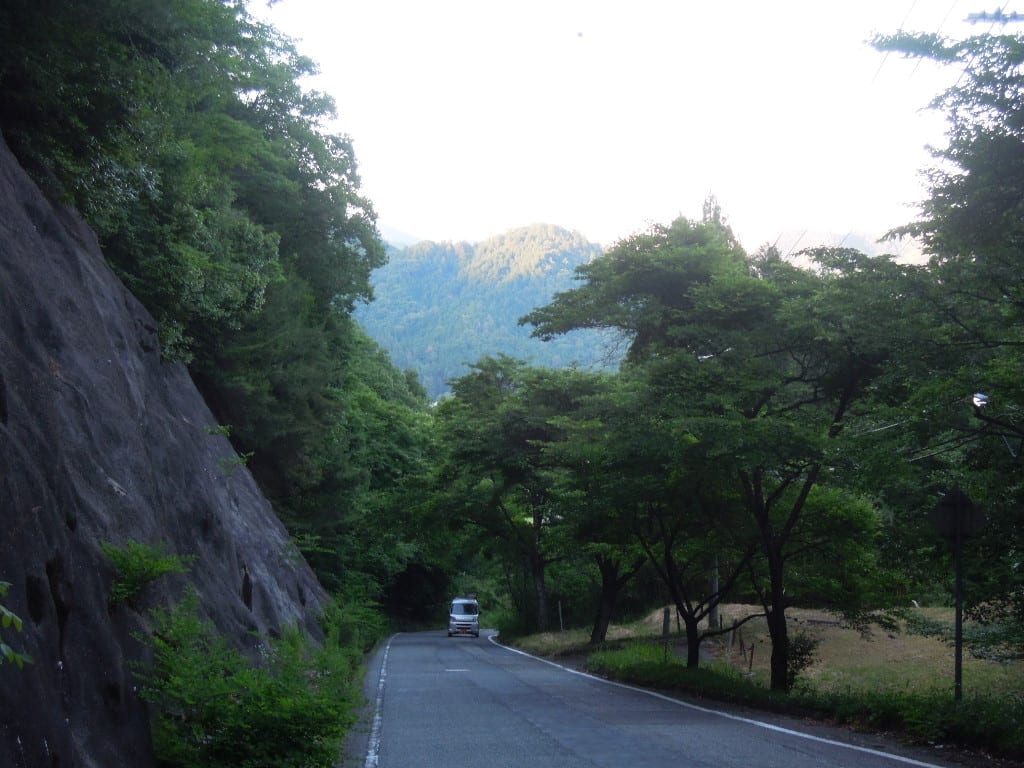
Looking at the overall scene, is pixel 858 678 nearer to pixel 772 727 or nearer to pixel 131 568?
pixel 772 727

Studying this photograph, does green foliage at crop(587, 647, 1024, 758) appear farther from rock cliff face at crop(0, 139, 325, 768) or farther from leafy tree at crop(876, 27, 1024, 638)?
rock cliff face at crop(0, 139, 325, 768)

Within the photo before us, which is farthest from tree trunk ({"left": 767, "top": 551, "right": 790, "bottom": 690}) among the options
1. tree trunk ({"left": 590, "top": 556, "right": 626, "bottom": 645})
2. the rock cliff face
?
tree trunk ({"left": 590, "top": 556, "right": 626, "bottom": 645})

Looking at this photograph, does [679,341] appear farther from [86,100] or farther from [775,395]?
[86,100]

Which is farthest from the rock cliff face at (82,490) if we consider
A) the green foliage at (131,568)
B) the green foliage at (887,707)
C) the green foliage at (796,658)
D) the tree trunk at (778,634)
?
the green foliage at (796,658)

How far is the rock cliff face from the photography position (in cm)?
661

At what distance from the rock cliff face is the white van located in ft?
Result: 111

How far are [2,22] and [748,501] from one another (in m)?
15.1

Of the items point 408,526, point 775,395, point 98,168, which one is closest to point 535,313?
point 775,395

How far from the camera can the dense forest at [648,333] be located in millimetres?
10828

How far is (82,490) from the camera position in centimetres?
902

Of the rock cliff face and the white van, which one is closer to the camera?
the rock cliff face

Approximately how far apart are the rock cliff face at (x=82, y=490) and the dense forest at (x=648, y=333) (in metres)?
1.35

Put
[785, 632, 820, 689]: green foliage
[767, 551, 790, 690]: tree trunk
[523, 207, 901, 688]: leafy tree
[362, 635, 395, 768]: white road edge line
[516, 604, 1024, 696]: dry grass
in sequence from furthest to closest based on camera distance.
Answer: [516, 604, 1024, 696]: dry grass, [785, 632, 820, 689]: green foliage, [767, 551, 790, 690]: tree trunk, [523, 207, 901, 688]: leafy tree, [362, 635, 395, 768]: white road edge line

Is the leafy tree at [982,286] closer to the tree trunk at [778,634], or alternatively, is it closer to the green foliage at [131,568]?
the tree trunk at [778,634]
